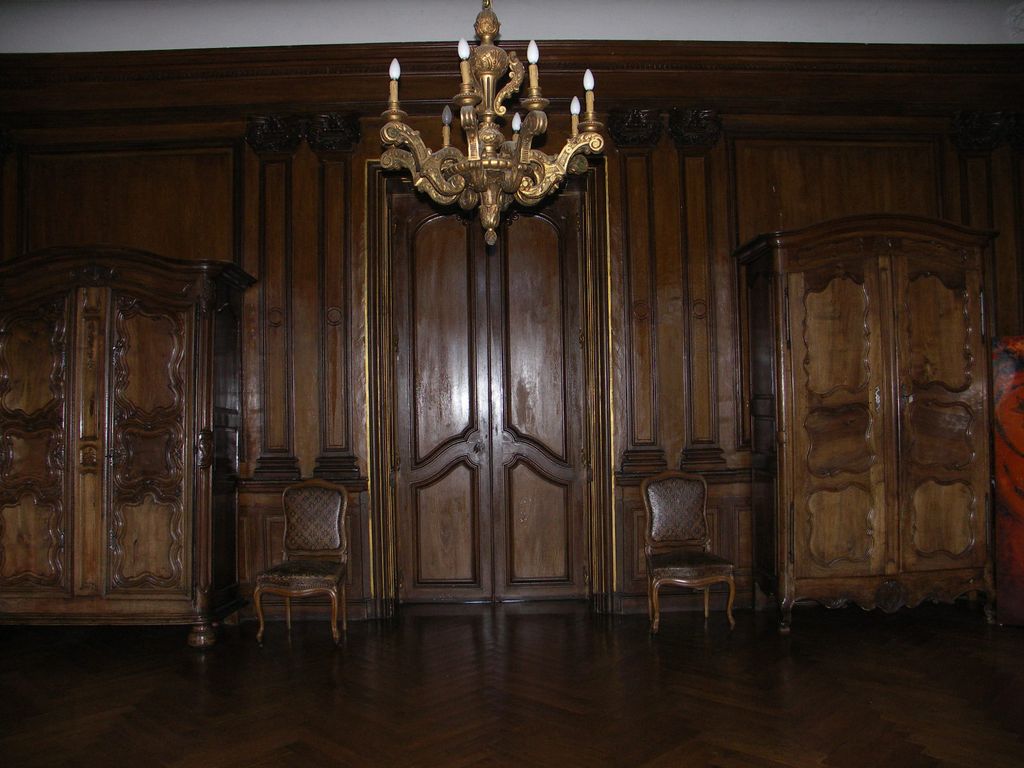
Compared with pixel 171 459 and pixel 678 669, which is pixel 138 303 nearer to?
pixel 171 459

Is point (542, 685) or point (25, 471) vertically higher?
point (25, 471)

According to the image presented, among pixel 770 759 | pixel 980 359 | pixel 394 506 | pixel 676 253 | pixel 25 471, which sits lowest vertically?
pixel 770 759

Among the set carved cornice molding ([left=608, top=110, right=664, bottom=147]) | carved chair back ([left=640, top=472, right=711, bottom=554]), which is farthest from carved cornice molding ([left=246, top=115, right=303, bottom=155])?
carved chair back ([left=640, top=472, right=711, bottom=554])

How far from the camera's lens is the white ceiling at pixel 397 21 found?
4883mm

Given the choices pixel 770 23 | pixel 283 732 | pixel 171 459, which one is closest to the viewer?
pixel 283 732

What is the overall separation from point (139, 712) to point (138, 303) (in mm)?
2308

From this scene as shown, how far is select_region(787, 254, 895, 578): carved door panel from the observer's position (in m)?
4.38

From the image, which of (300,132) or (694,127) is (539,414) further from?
(300,132)

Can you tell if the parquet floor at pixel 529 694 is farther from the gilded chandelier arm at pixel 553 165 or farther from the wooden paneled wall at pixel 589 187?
the gilded chandelier arm at pixel 553 165

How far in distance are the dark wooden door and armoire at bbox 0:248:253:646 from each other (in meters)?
1.34

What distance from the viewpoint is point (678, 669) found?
12.1 feet

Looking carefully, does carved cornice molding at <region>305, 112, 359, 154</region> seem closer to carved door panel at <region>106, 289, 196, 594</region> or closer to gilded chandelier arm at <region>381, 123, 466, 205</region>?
carved door panel at <region>106, 289, 196, 594</region>

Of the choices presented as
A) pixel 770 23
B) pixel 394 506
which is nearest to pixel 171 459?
pixel 394 506

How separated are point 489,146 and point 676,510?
284 centimetres
